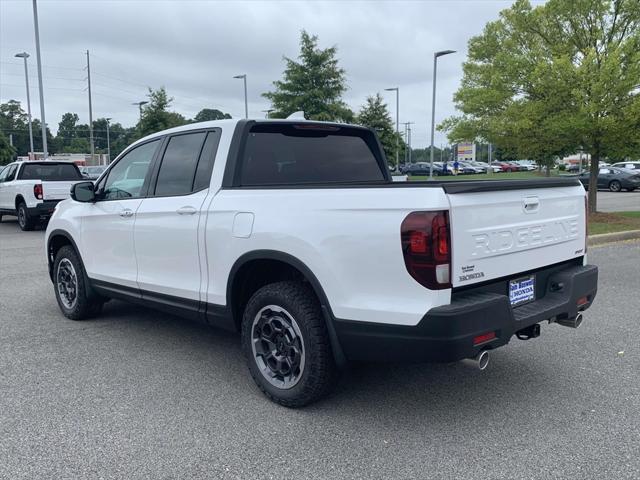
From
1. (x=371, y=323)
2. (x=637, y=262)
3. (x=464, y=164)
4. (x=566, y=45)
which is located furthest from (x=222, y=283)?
(x=464, y=164)

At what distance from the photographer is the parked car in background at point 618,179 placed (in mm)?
29359

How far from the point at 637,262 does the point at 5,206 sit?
607 inches

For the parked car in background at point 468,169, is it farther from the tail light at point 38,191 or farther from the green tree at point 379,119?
the tail light at point 38,191

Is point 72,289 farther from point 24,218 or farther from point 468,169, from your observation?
point 468,169

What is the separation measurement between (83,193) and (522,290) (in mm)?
3923

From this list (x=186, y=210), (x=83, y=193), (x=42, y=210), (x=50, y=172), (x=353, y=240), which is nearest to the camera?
(x=353, y=240)

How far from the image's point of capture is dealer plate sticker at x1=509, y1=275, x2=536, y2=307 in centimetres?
356

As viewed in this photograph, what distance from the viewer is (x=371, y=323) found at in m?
3.22

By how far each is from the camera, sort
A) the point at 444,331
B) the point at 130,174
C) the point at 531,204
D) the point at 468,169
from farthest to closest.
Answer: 1. the point at 468,169
2. the point at 130,174
3. the point at 531,204
4. the point at 444,331

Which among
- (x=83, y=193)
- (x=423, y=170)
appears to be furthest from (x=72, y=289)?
(x=423, y=170)

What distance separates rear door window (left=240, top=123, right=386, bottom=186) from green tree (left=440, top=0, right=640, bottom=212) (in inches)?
361

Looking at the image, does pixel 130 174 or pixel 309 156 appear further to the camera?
pixel 130 174

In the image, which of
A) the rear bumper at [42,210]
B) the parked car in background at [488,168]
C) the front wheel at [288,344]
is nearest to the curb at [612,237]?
the front wheel at [288,344]

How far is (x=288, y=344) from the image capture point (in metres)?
3.71
